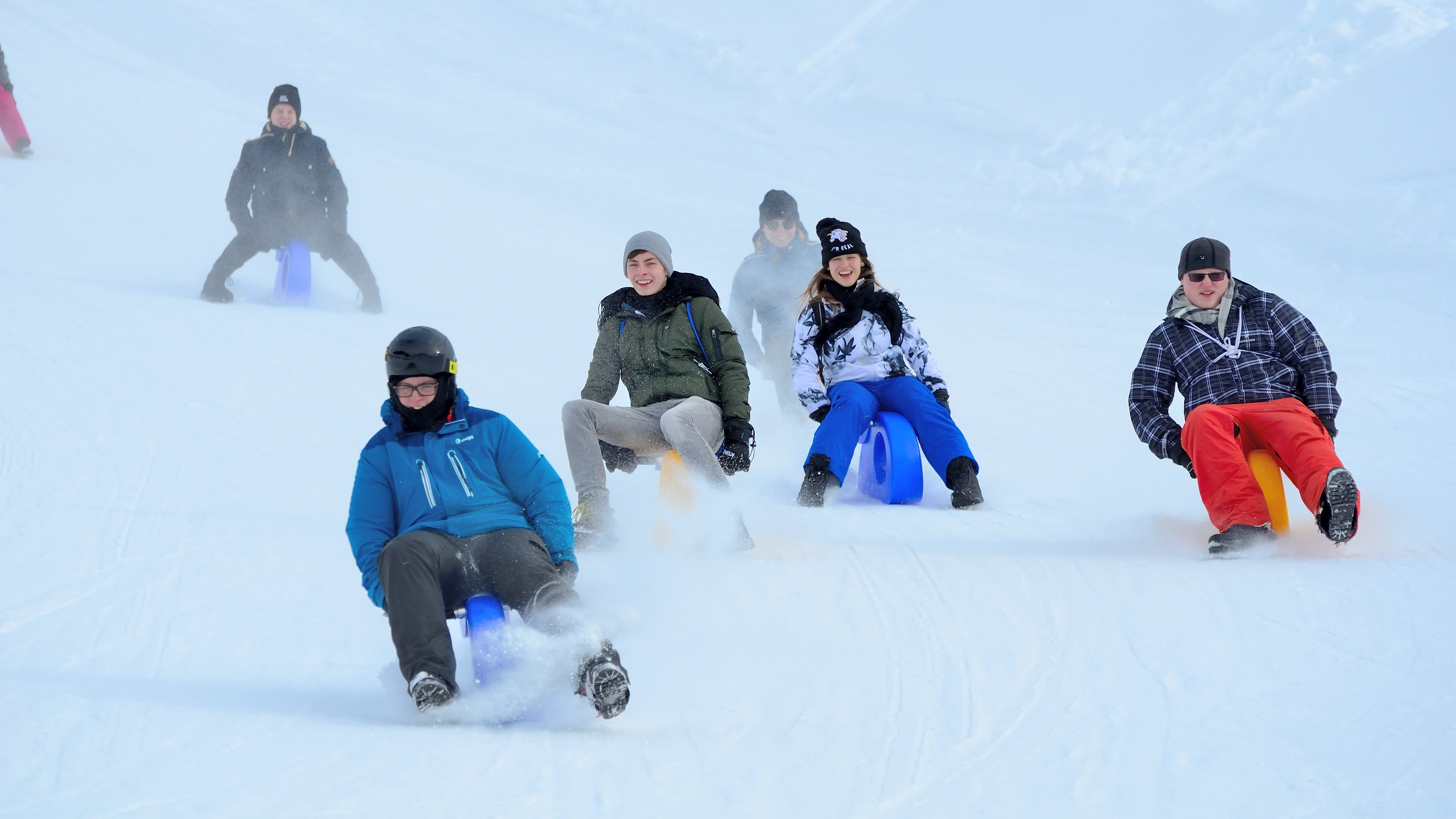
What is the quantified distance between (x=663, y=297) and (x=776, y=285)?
227cm

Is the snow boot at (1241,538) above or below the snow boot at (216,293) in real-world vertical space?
below

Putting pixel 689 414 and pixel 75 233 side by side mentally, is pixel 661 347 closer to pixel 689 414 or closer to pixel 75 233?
pixel 689 414

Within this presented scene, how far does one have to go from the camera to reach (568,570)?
9.96ft

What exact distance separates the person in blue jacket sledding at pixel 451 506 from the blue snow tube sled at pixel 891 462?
2018mm

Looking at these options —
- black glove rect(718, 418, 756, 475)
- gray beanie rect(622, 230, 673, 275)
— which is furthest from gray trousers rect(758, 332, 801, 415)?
black glove rect(718, 418, 756, 475)

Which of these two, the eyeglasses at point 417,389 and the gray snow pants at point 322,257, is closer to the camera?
the eyeglasses at point 417,389

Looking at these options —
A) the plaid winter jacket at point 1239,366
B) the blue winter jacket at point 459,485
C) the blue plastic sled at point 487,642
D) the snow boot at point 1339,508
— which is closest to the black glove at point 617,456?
the blue winter jacket at point 459,485

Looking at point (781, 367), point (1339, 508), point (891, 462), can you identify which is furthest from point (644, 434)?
point (781, 367)

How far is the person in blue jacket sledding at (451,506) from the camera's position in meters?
2.83

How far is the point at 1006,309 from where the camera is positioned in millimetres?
9133

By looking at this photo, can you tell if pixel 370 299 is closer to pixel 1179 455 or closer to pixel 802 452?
pixel 802 452

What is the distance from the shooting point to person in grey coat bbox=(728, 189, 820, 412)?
6.73 meters

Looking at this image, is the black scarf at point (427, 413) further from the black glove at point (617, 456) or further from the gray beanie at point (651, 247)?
the gray beanie at point (651, 247)

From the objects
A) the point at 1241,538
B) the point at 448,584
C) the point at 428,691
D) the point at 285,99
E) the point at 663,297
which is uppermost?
the point at 285,99
